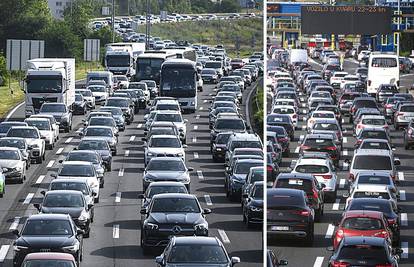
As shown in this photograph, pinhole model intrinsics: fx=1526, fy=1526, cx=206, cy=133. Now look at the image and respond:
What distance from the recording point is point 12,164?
176ft

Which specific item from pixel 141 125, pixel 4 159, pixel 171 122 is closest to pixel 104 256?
pixel 4 159

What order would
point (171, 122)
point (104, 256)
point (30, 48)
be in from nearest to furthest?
point (104, 256), point (171, 122), point (30, 48)

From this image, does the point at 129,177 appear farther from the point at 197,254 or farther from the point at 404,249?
the point at 197,254

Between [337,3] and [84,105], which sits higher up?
[337,3]

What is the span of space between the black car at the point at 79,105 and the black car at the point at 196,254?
199 ft

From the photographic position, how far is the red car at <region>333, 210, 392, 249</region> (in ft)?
115

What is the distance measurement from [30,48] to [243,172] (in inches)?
1859

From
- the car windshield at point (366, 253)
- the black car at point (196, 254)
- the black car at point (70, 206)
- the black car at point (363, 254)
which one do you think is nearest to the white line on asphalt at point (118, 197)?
the black car at point (70, 206)

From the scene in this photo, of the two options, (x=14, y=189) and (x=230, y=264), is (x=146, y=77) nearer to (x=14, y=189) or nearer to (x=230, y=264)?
(x=14, y=189)

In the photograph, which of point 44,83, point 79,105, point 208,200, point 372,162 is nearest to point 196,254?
point 208,200

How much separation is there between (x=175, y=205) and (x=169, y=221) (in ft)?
3.96

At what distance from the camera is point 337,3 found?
89.8m

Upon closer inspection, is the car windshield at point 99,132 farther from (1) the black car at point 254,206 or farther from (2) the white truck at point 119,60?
(2) the white truck at point 119,60

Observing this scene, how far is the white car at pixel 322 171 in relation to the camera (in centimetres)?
4944
